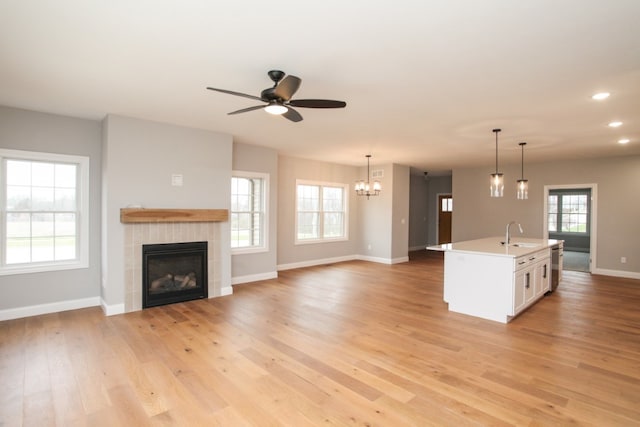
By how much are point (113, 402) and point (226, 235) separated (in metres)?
3.19

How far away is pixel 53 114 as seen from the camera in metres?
4.37

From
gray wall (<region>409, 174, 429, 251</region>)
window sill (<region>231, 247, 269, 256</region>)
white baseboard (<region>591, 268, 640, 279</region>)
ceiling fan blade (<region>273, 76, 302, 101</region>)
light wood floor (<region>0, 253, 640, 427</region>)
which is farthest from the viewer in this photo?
gray wall (<region>409, 174, 429, 251</region>)

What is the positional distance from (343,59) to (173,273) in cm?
391

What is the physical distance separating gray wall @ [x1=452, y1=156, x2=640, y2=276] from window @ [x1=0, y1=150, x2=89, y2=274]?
346 inches

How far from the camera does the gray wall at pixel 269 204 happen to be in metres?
6.15

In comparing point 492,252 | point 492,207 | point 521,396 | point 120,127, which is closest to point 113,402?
point 521,396

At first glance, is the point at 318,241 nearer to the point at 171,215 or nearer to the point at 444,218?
the point at 171,215

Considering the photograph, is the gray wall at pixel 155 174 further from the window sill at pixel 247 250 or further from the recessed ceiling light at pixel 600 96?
the recessed ceiling light at pixel 600 96

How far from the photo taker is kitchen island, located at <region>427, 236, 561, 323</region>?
13.4 feet

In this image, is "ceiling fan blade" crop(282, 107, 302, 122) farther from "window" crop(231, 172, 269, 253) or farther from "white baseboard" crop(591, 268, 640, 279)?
"white baseboard" crop(591, 268, 640, 279)

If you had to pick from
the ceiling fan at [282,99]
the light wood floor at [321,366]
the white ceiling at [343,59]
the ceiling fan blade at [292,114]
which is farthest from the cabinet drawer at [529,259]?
the ceiling fan blade at [292,114]

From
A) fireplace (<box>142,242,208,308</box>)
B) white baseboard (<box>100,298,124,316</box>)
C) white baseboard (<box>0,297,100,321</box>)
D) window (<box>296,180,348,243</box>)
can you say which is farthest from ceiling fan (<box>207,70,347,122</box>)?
window (<box>296,180,348,243</box>)

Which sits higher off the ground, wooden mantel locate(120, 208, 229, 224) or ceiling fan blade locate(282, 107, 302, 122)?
ceiling fan blade locate(282, 107, 302, 122)

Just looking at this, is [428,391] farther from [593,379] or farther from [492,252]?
[492,252]
